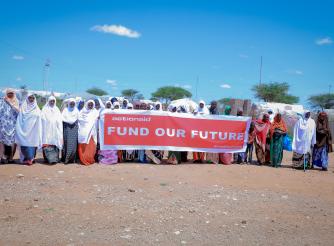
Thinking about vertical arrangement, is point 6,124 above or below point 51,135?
above

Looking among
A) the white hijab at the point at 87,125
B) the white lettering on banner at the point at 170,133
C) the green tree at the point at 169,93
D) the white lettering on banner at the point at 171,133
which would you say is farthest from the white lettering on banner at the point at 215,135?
the green tree at the point at 169,93

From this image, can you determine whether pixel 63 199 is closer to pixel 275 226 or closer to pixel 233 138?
pixel 275 226

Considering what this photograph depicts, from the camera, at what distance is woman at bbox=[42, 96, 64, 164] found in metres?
8.84

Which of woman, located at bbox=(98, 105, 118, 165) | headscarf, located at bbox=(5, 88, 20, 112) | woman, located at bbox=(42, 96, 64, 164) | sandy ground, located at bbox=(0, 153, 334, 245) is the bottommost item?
sandy ground, located at bbox=(0, 153, 334, 245)

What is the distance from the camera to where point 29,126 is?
8656mm

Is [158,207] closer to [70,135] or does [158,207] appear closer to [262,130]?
[70,135]

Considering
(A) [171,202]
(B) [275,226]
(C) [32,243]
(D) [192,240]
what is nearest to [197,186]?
(A) [171,202]

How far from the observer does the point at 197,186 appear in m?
7.29

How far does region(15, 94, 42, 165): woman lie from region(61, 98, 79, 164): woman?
1.93 feet

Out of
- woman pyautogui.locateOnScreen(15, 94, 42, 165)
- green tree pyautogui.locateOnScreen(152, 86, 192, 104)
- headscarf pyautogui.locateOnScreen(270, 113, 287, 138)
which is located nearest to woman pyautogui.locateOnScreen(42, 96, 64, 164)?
woman pyautogui.locateOnScreen(15, 94, 42, 165)

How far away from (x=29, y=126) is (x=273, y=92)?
4028cm

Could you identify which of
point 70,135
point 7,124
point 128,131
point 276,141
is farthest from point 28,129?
point 276,141

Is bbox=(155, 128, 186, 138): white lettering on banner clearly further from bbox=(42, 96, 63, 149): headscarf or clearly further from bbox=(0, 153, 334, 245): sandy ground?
bbox=(42, 96, 63, 149): headscarf

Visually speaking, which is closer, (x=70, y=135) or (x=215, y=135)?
(x=70, y=135)
